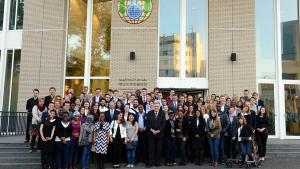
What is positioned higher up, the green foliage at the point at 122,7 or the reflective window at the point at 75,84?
the green foliage at the point at 122,7

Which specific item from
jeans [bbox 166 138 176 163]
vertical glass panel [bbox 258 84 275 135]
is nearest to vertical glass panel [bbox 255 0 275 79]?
vertical glass panel [bbox 258 84 275 135]

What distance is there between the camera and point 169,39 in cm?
1487

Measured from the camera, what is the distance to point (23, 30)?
604 inches

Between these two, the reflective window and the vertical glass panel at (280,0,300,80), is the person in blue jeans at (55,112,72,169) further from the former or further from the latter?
the vertical glass panel at (280,0,300,80)

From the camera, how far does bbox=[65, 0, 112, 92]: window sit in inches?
595

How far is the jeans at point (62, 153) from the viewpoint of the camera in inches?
380

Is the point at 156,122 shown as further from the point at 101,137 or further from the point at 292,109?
the point at 292,109

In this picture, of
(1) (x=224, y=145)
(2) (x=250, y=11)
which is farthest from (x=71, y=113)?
(2) (x=250, y=11)

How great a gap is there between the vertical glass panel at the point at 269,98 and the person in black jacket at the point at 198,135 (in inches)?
212

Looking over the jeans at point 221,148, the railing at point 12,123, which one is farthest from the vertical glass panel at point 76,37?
the jeans at point 221,148

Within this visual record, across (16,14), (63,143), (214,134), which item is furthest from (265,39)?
(16,14)

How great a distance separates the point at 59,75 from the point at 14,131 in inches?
119

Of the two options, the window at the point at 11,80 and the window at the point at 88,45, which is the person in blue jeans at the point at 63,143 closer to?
the window at the point at 88,45

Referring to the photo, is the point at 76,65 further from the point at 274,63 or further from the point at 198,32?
the point at 274,63
